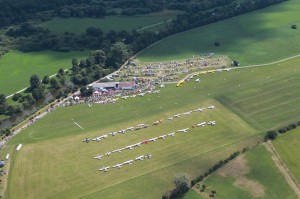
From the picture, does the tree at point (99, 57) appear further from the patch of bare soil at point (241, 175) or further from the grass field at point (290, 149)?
the patch of bare soil at point (241, 175)

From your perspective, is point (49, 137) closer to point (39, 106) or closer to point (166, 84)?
point (39, 106)

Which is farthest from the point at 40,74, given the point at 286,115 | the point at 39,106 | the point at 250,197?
the point at 250,197

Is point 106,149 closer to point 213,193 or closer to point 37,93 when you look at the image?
point 213,193

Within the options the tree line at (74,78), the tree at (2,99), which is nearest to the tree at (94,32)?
the tree line at (74,78)

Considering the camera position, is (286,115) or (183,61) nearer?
(286,115)

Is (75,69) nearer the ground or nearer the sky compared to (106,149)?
nearer the sky

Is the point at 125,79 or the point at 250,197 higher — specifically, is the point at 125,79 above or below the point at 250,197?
above

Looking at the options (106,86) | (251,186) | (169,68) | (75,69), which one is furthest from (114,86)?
(251,186)
